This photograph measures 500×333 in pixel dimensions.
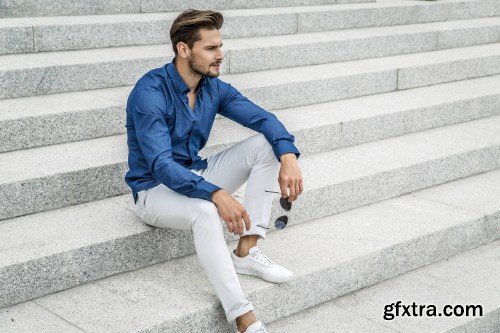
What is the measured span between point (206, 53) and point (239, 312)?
1.23m

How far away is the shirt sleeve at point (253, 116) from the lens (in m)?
4.38

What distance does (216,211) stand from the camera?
3924 mm

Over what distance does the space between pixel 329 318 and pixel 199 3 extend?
3.73 metres

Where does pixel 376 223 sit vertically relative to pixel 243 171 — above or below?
below

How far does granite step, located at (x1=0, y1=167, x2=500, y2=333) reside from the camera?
397 centimetres

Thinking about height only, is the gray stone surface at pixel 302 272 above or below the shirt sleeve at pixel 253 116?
below

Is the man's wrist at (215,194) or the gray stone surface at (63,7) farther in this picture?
the gray stone surface at (63,7)

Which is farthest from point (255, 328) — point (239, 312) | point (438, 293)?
point (438, 293)

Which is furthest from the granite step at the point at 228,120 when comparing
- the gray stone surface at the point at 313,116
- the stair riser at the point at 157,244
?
the stair riser at the point at 157,244

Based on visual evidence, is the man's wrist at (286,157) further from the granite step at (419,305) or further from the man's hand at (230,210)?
the granite step at (419,305)

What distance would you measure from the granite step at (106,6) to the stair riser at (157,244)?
2518 mm

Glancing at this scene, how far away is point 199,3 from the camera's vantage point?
24.5 ft

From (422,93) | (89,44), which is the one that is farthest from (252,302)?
(422,93)

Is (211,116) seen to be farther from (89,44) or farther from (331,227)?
(89,44)
